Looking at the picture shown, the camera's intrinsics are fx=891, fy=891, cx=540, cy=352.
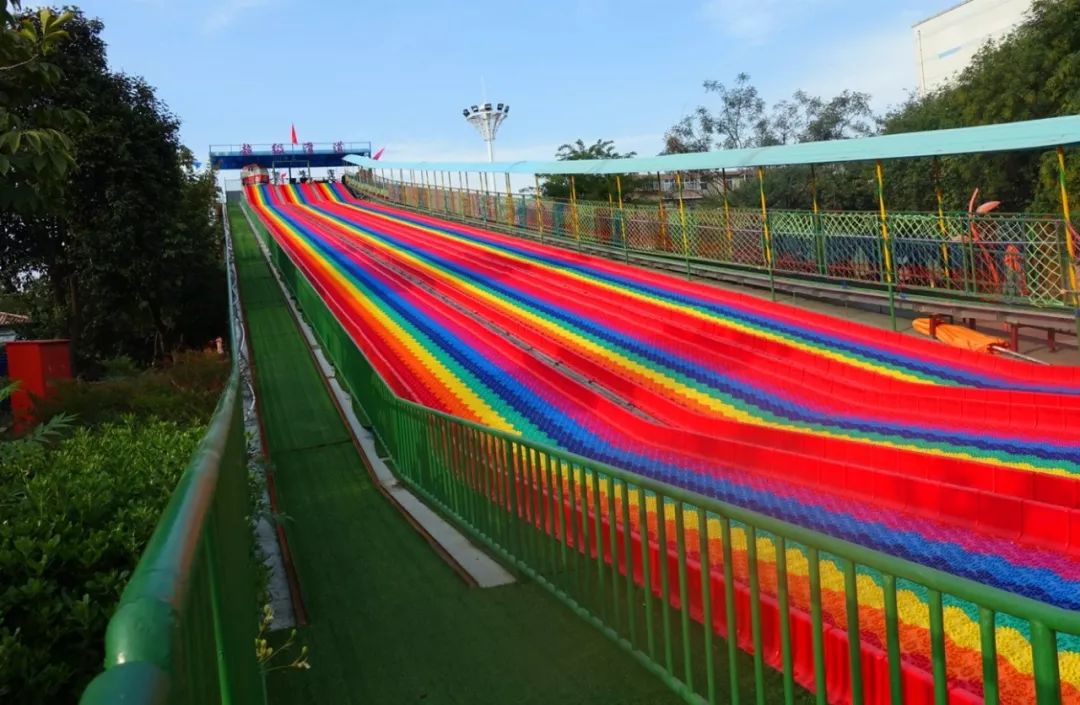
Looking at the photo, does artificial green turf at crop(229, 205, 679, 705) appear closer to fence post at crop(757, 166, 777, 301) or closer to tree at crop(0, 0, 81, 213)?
tree at crop(0, 0, 81, 213)

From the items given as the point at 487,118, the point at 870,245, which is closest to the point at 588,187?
the point at 487,118

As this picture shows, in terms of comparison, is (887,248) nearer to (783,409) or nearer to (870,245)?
(870,245)

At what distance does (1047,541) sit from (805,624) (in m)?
2.57

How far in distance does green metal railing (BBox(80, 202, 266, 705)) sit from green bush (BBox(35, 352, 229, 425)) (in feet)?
27.7

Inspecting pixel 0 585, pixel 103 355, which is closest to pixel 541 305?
pixel 0 585

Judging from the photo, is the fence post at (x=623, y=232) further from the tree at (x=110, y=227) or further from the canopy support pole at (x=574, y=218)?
the tree at (x=110, y=227)

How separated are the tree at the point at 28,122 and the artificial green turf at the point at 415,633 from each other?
9.84 feet

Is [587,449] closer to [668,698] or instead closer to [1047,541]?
[1047,541]

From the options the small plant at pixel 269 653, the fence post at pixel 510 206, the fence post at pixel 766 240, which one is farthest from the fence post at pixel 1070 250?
the fence post at pixel 510 206

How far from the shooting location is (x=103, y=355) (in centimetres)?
2847

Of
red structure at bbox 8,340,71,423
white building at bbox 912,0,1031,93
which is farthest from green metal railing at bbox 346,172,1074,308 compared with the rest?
white building at bbox 912,0,1031,93

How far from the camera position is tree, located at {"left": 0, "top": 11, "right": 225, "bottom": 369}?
22.8 meters

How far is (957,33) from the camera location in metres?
54.2

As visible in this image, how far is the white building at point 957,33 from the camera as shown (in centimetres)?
5076
